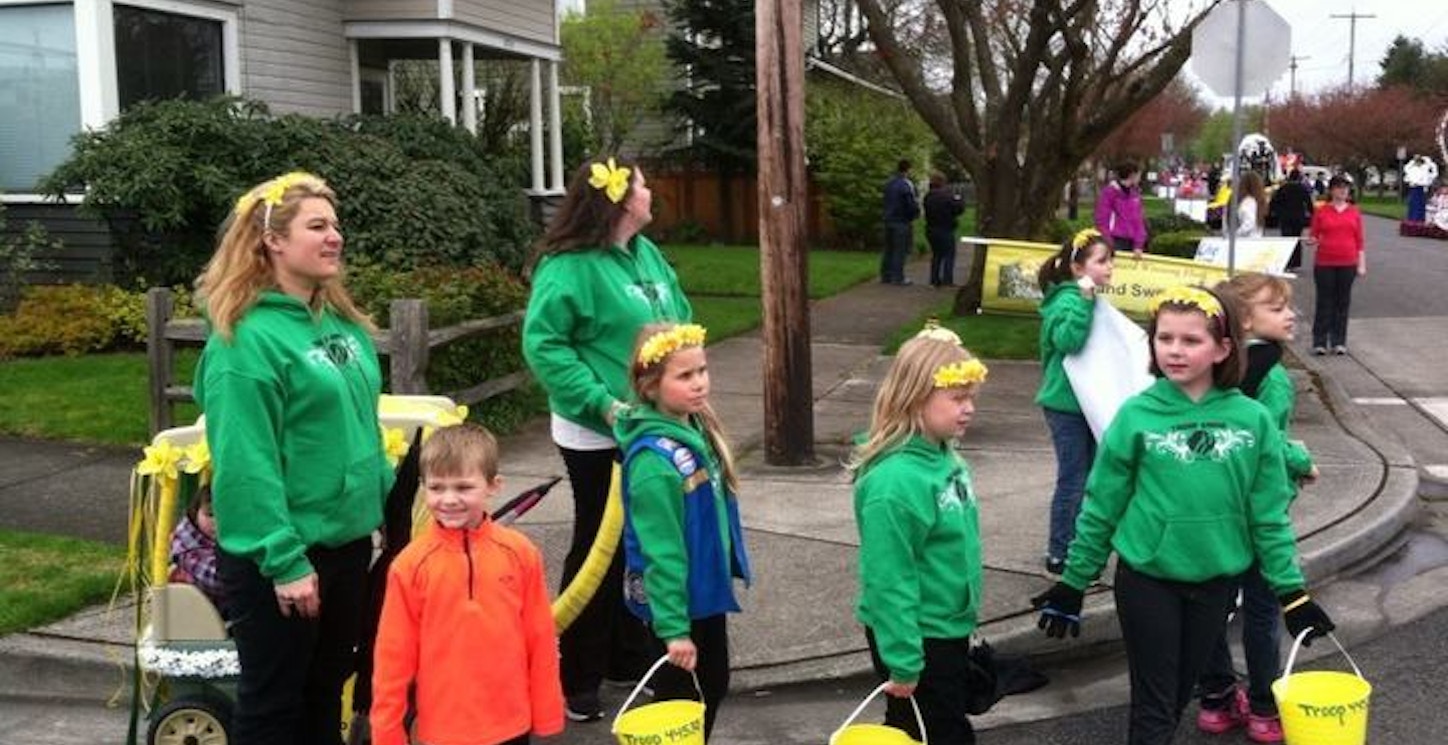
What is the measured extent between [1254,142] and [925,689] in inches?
1473

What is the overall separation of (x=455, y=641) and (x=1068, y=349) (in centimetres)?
324

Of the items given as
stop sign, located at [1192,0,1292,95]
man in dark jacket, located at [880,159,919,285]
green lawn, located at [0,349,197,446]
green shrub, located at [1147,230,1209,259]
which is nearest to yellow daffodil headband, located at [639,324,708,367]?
green lawn, located at [0,349,197,446]

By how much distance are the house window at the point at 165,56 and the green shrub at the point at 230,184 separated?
21.4 inches

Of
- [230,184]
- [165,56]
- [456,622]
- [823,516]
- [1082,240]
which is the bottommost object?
[823,516]

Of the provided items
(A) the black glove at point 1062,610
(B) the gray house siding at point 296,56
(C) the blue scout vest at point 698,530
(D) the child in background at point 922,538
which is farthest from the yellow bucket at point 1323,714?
(B) the gray house siding at point 296,56

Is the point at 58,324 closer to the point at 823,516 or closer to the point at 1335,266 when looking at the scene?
the point at 823,516

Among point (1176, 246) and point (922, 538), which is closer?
point (922, 538)

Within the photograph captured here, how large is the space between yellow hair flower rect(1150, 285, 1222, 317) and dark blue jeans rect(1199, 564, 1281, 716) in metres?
1.13

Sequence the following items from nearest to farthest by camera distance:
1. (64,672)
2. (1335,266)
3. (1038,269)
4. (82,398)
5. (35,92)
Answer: (64,672) → (82,398) → (1038,269) → (1335,266) → (35,92)

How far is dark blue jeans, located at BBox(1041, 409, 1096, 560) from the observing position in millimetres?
5898

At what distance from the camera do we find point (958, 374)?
3.62 meters

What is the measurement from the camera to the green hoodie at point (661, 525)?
147 inches

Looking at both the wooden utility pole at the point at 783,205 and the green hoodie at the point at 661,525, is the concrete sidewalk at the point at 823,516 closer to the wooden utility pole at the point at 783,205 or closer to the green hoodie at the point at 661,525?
the wooden utility pole at the point at 783,205

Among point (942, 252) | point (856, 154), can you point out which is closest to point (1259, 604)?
point (942, 252)
